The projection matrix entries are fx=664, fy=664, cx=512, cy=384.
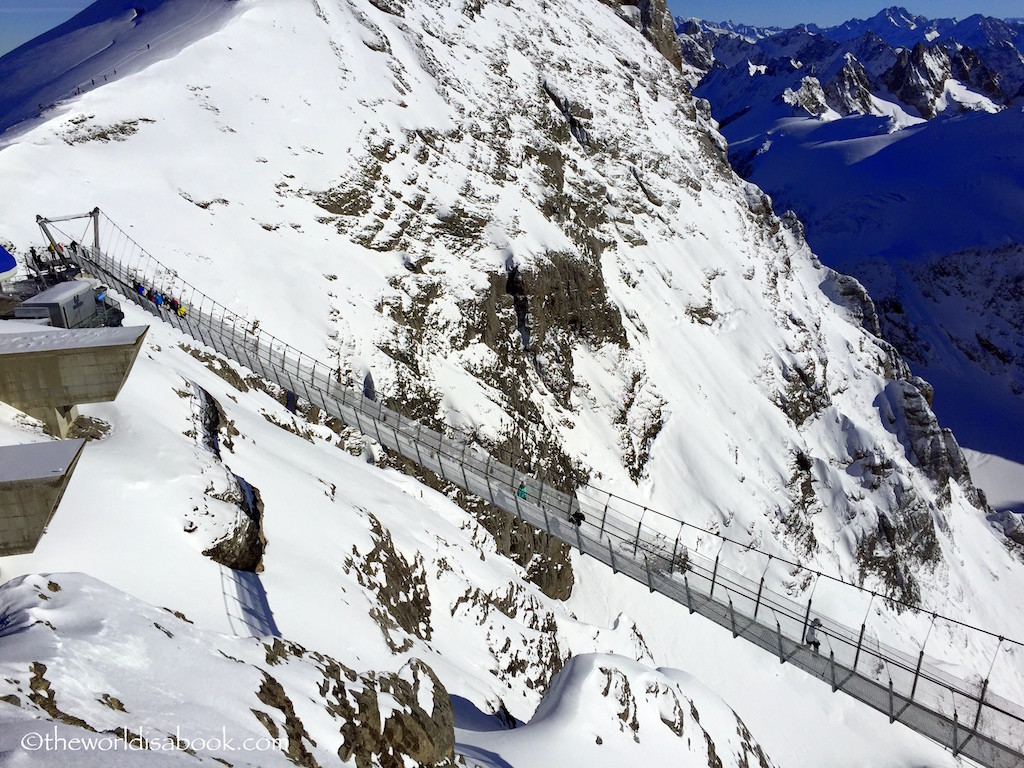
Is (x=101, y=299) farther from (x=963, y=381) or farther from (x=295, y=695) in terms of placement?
(x=963, y=381)

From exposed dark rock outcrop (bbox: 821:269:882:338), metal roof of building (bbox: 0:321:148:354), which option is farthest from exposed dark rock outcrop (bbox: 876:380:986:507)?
metal roof of building (bbox: 0:321:148:354)

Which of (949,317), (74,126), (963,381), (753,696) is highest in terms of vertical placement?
(74,126)

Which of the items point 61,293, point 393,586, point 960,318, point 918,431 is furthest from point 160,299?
point 960,318

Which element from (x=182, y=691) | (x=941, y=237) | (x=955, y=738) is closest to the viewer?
(x=182, y=691)

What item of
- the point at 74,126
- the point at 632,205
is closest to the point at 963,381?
the point at 632,205

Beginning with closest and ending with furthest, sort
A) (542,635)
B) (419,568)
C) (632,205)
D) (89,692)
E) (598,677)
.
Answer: (89,692) < (598,677) < (419,568) < (542,635) < (632,205)

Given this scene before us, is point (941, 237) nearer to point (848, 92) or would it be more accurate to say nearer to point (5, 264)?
point (848, 92)
